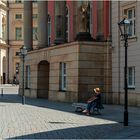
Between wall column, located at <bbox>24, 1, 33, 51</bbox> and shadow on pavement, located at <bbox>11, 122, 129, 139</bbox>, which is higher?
wall column, located at <bbox>24, 1, 33, 51</bbox>

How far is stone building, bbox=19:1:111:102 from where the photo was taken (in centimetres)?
3422

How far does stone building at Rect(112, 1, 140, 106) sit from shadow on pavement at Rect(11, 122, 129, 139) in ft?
40.0

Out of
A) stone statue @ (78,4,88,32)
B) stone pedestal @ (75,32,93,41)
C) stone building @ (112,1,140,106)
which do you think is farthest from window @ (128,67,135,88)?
stone statue @ (78,4,88,32)

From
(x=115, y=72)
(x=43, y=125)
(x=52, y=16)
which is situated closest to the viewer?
(x=43, y=125)

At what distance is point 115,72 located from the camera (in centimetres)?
3472

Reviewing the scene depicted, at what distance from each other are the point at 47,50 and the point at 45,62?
293 cm

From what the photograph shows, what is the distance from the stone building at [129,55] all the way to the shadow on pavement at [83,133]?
1219 centimetres

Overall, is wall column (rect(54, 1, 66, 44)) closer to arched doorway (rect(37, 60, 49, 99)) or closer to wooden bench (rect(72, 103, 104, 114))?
arched doorway (rect(37, 60, 49, 99))

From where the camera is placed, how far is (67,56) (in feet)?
118

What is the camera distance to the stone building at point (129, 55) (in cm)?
3203

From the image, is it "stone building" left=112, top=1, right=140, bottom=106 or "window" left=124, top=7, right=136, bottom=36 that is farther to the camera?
"window" left=124, top=7, right=136, bottom=36

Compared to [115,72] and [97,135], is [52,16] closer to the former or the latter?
[115,72]

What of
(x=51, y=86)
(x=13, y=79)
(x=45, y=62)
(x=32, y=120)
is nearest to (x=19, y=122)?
(x=32, y=120)

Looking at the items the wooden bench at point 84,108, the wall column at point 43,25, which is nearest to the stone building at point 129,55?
the wooden bench at point 84,108
